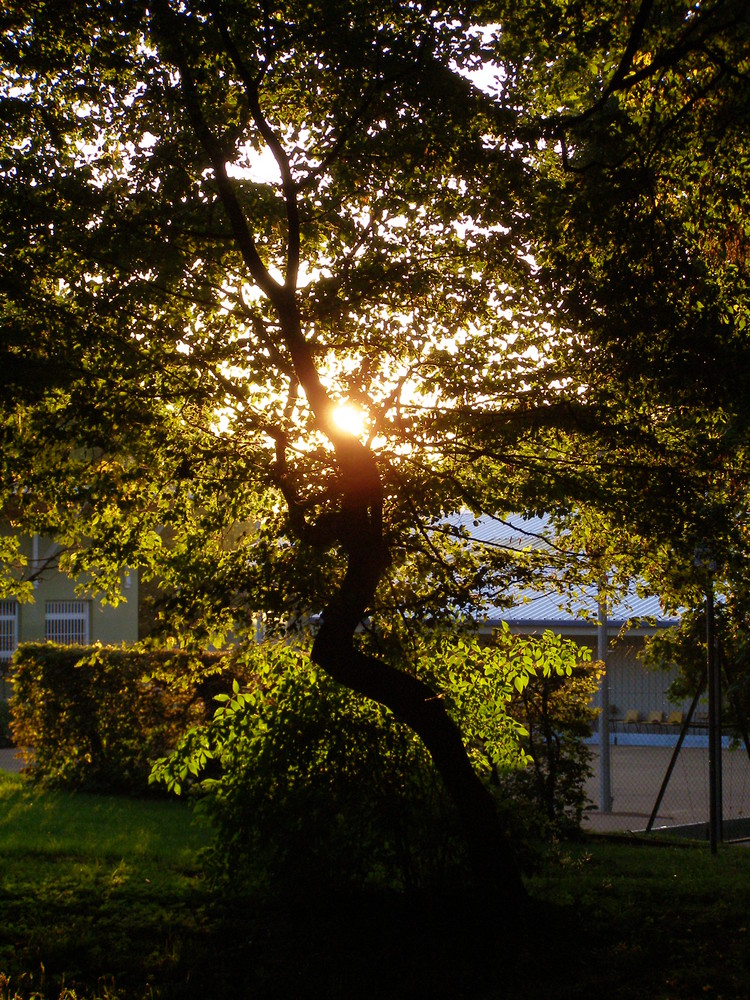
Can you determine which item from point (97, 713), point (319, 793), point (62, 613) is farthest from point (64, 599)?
point (319, 793)

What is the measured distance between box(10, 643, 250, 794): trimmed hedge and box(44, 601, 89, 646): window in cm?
1487

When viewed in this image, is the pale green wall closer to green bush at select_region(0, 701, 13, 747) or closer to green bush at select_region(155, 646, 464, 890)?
green bush at select_region(0, 701, 13, 747)

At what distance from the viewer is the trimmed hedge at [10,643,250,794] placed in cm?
1474

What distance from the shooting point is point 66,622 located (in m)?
29.8

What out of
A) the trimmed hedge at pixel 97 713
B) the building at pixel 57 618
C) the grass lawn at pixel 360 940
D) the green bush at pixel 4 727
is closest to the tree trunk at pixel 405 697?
the grass lawn at pixel 360 940

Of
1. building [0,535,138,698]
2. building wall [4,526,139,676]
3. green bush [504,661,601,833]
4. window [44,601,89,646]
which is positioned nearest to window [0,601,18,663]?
building [0,535,138,698]

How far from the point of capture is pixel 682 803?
1817cm

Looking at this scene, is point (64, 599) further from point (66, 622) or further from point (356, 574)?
point (356, 574)

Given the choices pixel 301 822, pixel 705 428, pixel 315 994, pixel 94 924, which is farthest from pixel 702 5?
pixel 94 924

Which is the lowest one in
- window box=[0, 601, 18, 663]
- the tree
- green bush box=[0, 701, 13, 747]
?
green bush box=[0, 701, 13, 747]

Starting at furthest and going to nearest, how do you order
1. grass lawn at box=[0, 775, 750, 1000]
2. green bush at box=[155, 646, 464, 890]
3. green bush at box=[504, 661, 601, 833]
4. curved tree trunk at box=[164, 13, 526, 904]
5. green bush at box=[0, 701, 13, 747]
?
green bush at box=[0, 701, 13, 747]
green bush at box=[504, 661, 601, 833]
green bush at box=[155, 646, 464, 890]
curved tree trunk at box=[164, 13, 526, 904]
grass lawn at box=[0, 775, 750, 1000]

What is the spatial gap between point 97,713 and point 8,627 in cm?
1604

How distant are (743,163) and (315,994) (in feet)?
18.2

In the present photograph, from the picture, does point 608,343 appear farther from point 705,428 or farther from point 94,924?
point 94,924
